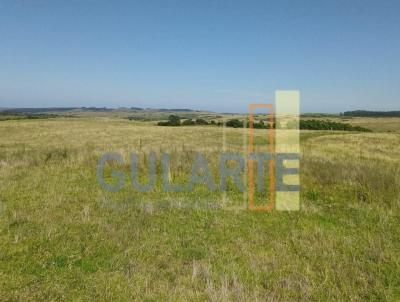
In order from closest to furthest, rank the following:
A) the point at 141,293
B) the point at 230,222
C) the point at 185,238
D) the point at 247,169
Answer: the point at 141,293
the point at 185,238
the point at 230,222
the point at 247,169

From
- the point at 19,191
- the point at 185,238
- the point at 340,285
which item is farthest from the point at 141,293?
the point at 19,191

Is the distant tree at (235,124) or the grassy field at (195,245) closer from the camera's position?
the grassy field at (195,245)

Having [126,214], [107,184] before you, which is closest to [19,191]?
[107,184]

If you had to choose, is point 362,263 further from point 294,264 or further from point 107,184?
point 107,184

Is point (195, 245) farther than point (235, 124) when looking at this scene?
No

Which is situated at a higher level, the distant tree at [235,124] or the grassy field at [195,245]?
the distant tree at [235,124]

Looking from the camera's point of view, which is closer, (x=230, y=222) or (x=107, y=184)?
(x=230, y=222)

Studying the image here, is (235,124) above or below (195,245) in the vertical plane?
above

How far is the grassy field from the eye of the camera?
4465 millimetres

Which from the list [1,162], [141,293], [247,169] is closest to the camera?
[141,293]

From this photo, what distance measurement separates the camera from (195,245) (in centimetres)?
609

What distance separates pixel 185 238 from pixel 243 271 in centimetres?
166

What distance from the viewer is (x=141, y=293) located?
4.36 meters

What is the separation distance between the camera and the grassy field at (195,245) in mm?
4465
